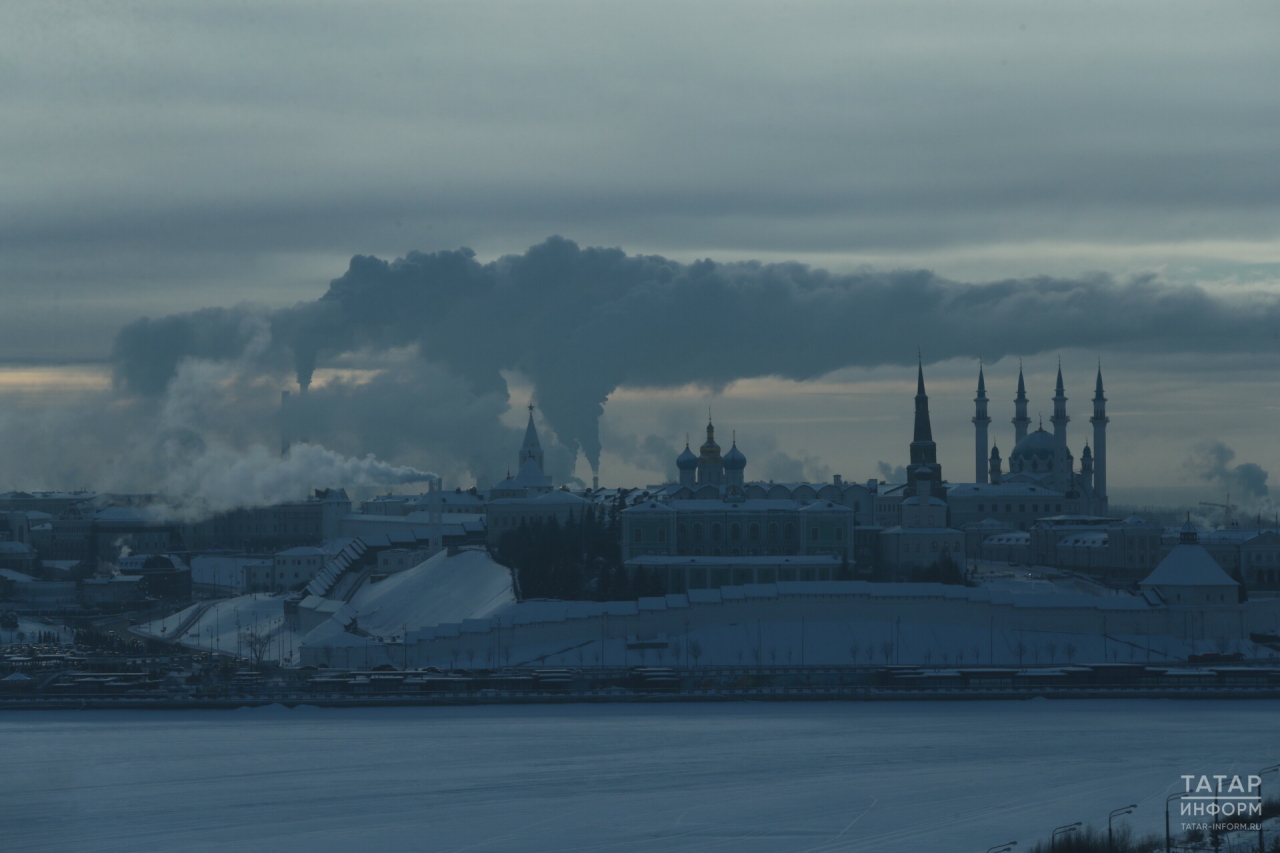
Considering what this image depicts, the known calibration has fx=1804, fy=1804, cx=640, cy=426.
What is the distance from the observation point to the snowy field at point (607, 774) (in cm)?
2928

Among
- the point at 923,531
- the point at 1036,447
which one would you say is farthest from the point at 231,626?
the point at 1036,447

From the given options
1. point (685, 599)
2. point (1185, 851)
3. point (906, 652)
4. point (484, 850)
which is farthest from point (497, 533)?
point (1185, 851)

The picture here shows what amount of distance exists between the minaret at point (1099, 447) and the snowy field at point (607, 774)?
5052cm

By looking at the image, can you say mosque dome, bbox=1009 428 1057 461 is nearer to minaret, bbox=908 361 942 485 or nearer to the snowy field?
minaret, bbox=908 361 942 485

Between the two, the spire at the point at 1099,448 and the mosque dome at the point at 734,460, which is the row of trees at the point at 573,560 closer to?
the mosque dome at the point at 734,460

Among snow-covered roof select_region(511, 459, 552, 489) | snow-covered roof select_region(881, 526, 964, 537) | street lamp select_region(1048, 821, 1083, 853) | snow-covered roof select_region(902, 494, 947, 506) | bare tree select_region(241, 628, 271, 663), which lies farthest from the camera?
snow-covered roof select_region(511, 459, 552, 489)

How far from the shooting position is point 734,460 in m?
84.3

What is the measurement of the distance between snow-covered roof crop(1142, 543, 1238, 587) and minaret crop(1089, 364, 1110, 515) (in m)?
38.7

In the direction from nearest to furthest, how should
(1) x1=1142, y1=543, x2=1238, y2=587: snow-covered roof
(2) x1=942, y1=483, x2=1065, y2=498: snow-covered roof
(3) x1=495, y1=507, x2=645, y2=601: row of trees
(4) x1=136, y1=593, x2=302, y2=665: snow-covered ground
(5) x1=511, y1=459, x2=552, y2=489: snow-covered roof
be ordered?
(1) x1=1142, y1=543, x2=1238, y2=587: snow-covered roof → (3) x1=495, y1=507, x2=645, y2=601: row of trees → (4) x1=136, y1=593, x2=302, y2=665: snow-covered ground → (5) x1=511, y1=459, x2=552, y2=489: snow-covered roof → (2) x1=942, y1=483, x2=1065, y2=498: snow-covered roof

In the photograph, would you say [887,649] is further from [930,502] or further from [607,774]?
[930,502]

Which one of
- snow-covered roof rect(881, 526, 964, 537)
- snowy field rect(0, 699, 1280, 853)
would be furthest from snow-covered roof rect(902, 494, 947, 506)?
snowy field rect(0, 699, 1280, 853)

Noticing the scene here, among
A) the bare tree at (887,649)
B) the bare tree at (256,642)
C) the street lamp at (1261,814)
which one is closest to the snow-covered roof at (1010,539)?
the bare tree at (887,649)

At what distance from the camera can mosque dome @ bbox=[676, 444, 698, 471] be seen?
84.9m

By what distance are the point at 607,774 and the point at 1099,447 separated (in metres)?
67.0
